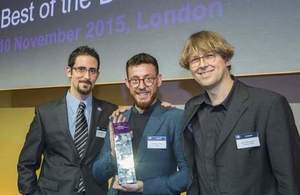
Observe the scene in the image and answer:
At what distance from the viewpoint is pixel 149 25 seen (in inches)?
95.4

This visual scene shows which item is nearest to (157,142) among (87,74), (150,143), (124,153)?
(150,143)

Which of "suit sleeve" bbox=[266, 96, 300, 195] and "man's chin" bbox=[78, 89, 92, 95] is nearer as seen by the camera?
"suit sleeve" bbox=[266, 96, 300, 195]

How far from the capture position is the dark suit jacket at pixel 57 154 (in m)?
2.07

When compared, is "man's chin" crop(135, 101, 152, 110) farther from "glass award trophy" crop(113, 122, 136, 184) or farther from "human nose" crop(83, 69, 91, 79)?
"human nose" crop(83, 69, 91, 79)

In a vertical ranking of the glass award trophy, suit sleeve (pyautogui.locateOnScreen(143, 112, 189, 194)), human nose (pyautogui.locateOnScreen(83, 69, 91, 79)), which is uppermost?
Result: human nose (pyautogui.locateOnScreen(83, 69, 91, 79))

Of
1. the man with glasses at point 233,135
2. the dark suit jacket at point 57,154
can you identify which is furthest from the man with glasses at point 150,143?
the dark suit jacket at point 57,154

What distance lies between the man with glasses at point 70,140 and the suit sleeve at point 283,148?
1055 mm

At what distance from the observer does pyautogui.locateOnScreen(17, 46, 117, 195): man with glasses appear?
81.7 inches

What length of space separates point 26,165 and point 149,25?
1179 mm

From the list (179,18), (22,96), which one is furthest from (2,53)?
(179,18)

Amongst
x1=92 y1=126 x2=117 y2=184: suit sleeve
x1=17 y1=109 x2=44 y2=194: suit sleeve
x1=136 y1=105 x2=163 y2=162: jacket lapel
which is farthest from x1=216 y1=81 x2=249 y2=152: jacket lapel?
x1=17 y1=109 x2=44 y2=194: suit sleeve

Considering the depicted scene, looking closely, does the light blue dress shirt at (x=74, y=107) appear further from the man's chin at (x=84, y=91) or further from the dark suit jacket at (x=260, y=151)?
the dark suit jacket at (x=260, y=151)

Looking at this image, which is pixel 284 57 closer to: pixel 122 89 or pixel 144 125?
pixel 144 125

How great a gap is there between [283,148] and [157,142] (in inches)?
23.4
